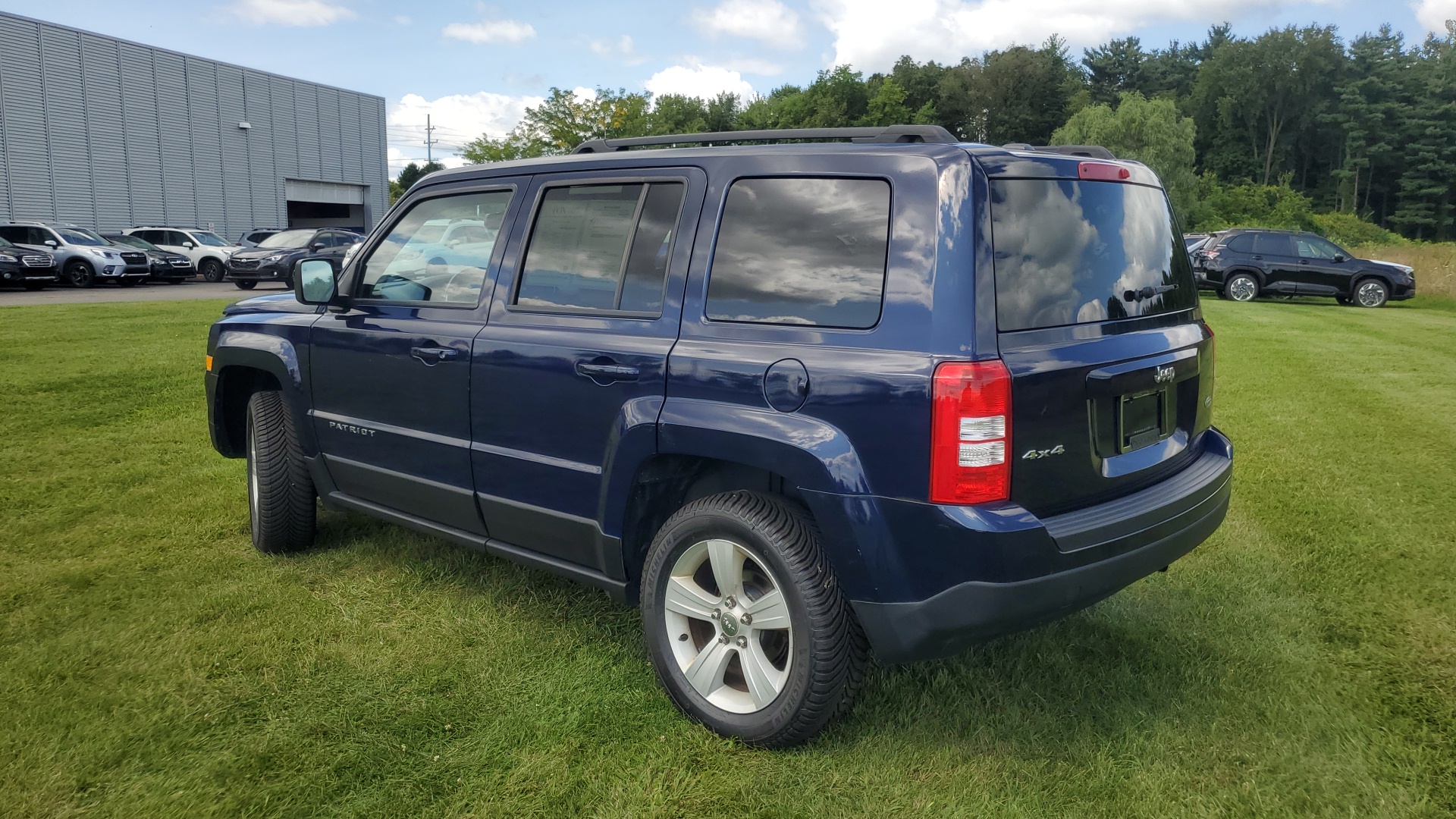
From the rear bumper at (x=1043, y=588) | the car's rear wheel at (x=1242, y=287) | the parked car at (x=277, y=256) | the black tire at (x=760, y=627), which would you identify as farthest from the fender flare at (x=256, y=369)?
the car's rear wheel at (x=1242, y=287)

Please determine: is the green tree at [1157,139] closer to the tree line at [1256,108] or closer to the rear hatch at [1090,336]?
the tree line at [1256,108]

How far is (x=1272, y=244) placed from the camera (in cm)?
2295

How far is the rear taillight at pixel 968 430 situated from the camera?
2641 mm

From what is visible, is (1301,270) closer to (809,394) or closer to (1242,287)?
(1242,287)

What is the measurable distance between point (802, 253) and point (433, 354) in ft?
5.46

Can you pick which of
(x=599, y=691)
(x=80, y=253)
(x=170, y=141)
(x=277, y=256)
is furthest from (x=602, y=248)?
(x=170, y=141)

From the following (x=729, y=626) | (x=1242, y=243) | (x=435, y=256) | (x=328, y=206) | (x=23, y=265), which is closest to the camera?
(x=729, y=626)

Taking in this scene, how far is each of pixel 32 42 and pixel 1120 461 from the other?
152ft

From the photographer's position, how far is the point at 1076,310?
9.82 feet

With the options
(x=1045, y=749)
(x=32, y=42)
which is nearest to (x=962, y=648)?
(x=1045, y=749)

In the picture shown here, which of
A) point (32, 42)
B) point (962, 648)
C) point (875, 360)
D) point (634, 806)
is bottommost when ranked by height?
point (634, 806)

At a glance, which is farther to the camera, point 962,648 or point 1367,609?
point 1367,609

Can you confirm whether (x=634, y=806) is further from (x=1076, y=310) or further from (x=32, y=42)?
Result: (x=32, y=42)

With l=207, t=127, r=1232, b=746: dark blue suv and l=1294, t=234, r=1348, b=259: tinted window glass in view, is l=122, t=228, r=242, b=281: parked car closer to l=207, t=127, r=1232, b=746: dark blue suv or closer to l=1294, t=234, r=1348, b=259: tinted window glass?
l=1294, t=234, r=1348, b=259: tinted window glass
